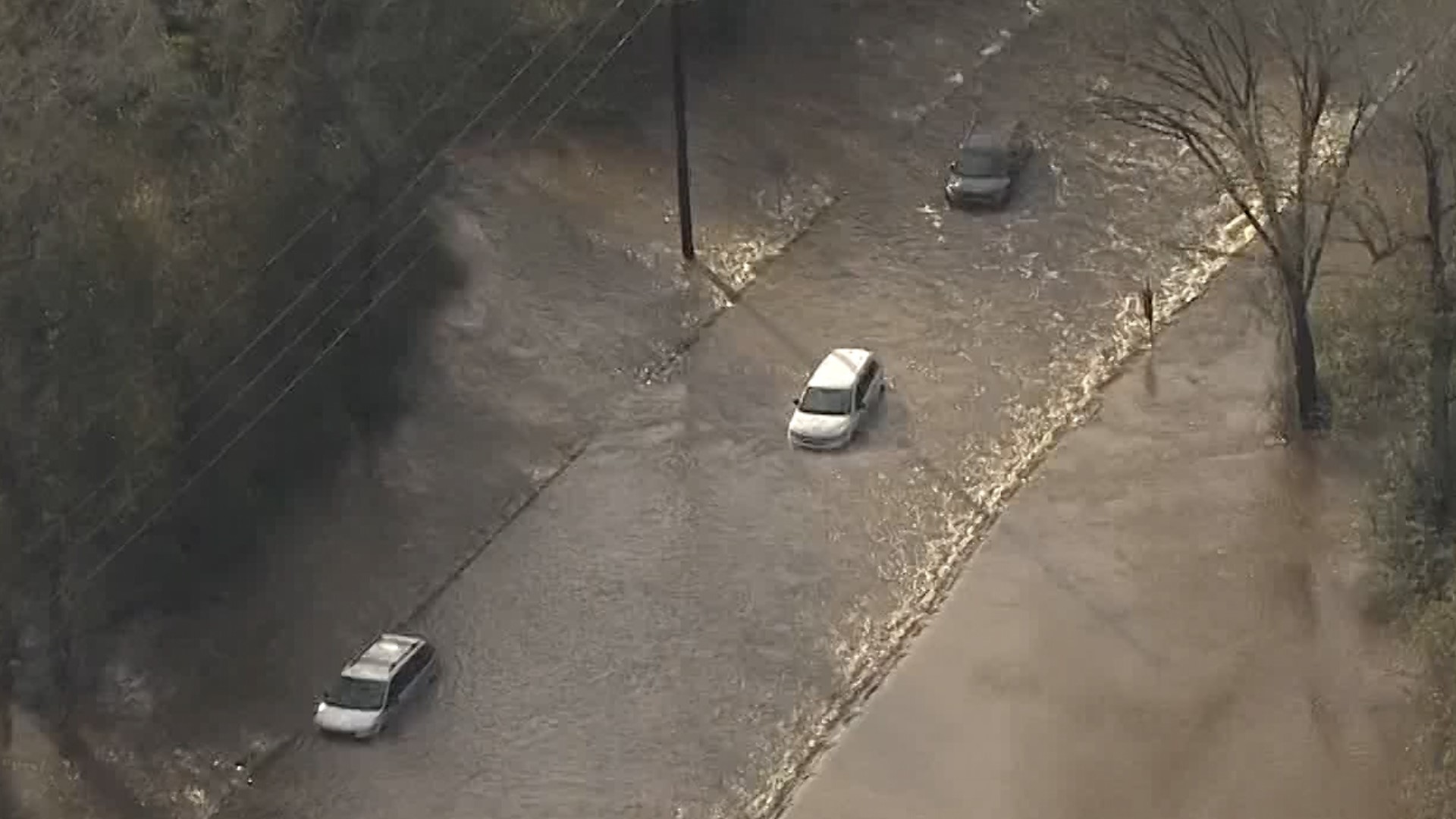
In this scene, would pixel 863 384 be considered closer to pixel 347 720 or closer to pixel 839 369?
pixel 839 369

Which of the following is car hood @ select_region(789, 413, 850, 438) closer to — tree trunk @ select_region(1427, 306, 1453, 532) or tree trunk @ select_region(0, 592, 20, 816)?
tree trunk @ select_region(1427, 306, 1453, 532)

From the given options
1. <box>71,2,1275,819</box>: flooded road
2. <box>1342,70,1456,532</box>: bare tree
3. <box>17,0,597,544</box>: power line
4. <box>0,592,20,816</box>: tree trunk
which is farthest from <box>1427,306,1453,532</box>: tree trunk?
<box>0,592,20,816</box>: tree trunk

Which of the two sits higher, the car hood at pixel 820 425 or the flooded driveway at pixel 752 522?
the car hood at pixel 820 425

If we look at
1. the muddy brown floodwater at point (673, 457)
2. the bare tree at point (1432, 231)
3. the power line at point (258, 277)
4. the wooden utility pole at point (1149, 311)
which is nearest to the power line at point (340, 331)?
the power line at point (258, 277)

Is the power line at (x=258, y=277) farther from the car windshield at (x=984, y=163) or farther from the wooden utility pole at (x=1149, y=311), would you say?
the wooden utility pole at (x=1149, y=311)

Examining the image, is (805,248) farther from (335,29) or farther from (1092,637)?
(1092,637)

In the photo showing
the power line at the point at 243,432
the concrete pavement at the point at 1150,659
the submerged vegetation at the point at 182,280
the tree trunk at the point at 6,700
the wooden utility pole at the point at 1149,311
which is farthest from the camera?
the wooden utility pole at the point at 1149,311
